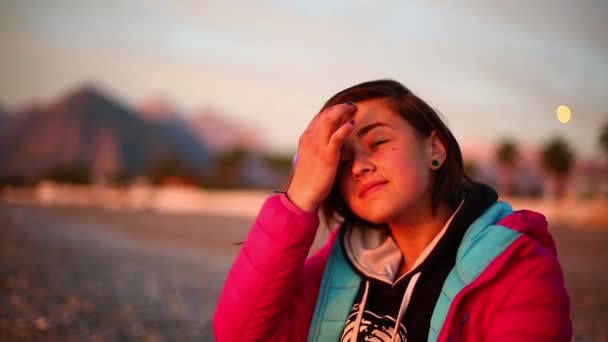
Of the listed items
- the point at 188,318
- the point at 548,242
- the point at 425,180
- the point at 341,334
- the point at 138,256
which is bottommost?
the point at 138,256

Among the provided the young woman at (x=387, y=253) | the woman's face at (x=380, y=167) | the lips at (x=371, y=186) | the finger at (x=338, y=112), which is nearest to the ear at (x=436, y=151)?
the young woman at (x=387, y=253)

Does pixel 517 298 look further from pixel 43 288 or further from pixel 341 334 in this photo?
pixel 43 288

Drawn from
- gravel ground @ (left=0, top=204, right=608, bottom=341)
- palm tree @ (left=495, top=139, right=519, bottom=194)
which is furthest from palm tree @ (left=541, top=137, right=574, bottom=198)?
gravel ground @ (left=0, top=204, right=608, bottom=341)

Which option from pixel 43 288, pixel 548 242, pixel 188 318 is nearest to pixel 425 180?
pixel 548 242

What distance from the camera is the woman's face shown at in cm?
196

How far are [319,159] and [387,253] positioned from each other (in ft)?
1.73

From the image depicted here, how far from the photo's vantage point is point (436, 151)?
7.45 feet

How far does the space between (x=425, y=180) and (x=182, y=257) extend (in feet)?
33.4

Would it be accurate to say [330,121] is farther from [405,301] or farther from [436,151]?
[405,301]

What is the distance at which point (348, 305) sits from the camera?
2002 millimetres

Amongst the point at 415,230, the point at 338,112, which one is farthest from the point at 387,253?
the point at 338,112

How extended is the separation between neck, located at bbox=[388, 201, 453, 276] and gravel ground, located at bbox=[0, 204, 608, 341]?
2.83 m

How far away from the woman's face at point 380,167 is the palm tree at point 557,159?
38023 mm

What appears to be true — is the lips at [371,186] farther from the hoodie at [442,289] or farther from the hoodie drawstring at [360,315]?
the hoodie drawstring at [360,315]
